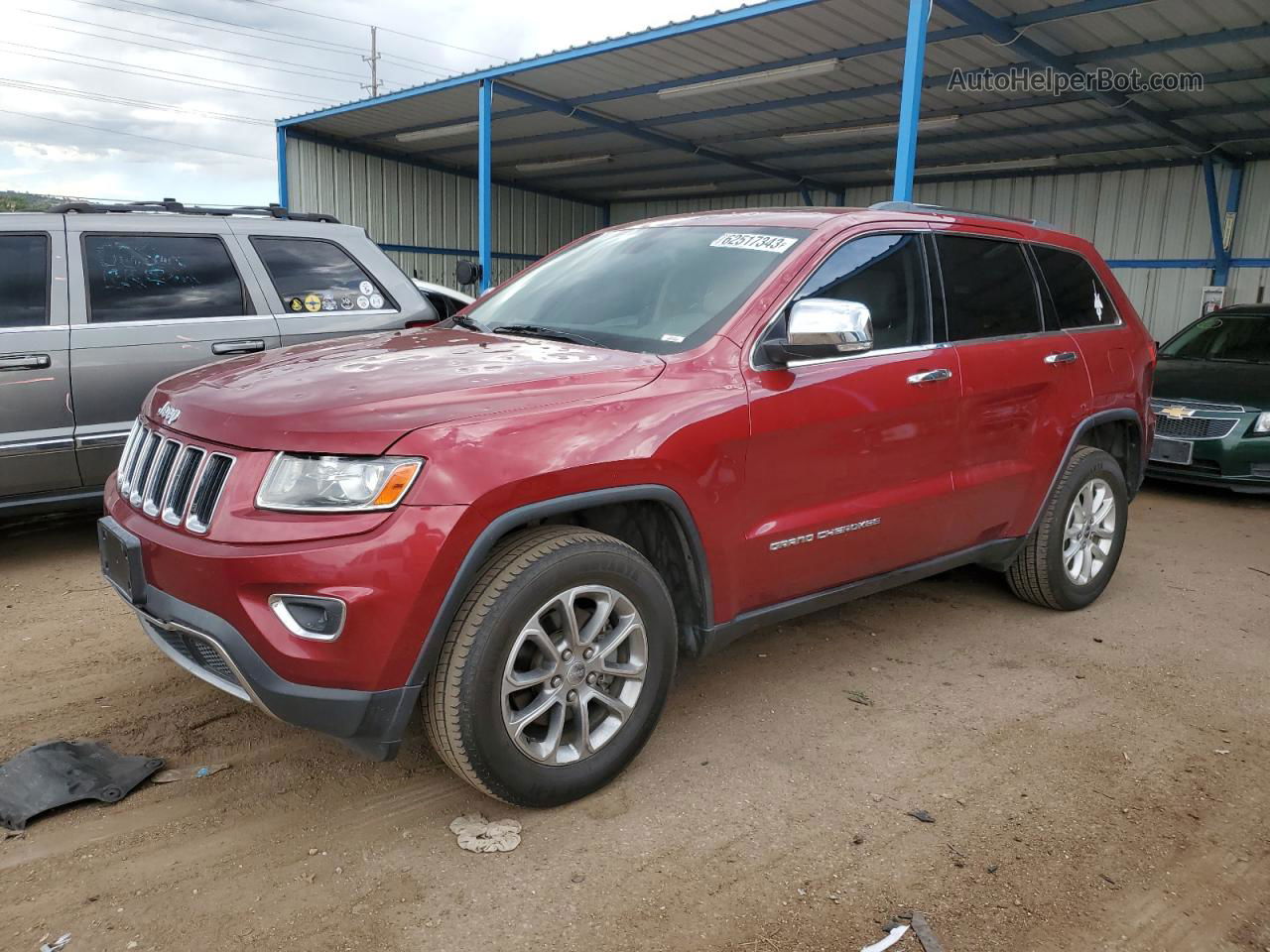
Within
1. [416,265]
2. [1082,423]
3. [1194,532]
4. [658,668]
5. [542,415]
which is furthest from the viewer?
[416,265]

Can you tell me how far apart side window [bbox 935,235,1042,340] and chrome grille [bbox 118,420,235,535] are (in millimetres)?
2781

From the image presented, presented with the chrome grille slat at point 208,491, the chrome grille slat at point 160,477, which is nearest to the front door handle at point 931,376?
the chrome grille slat at point 208,491

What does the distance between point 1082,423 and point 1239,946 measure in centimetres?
260

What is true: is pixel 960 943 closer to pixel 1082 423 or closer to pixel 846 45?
pixel 1082 423

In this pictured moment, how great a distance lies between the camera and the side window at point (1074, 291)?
14.6ft

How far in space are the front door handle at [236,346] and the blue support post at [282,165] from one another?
42.6 ft

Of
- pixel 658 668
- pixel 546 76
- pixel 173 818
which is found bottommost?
pixel 173 818

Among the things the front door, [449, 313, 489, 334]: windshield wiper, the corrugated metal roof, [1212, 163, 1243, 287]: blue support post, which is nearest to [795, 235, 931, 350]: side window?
the front door

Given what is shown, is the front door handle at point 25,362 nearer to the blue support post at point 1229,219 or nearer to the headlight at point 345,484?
the headlight at point 345,484

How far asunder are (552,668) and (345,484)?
779 millimetres

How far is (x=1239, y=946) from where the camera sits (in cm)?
233

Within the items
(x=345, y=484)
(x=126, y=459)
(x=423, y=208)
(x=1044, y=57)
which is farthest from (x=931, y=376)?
(x=423, y=208)

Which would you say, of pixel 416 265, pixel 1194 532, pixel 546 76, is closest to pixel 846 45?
pixel 546 76

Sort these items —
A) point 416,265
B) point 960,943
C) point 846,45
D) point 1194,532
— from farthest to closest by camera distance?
1. point 416,265
2. point 846,45
3. point 1194,532
4. point 960,943
